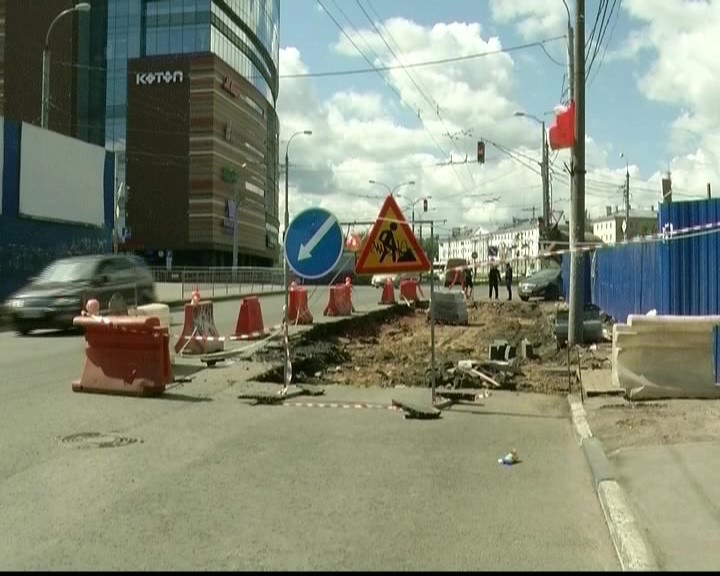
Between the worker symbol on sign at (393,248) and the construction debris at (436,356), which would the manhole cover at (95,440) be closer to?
the worker symbol on sign at (393,248)

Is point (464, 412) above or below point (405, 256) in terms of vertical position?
below

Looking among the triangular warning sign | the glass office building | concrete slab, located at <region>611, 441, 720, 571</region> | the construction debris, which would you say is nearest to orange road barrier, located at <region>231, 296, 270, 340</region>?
the construction debris

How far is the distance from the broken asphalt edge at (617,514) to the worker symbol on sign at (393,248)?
3286mm

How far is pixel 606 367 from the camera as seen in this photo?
45.8ft

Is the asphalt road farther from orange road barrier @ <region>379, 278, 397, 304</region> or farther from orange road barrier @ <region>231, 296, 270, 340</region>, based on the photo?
orange road barrier @ <region>379, 278, 397, 304</region>

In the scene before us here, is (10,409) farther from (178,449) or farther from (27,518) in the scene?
(27,518)

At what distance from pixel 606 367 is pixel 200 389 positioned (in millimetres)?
6201

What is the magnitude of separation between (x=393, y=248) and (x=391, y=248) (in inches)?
1.0

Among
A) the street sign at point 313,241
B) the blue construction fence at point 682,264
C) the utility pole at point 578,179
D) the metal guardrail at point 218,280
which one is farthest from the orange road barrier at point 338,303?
the street sign at point 313,241

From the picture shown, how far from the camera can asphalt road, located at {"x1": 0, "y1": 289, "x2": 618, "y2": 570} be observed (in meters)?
5.33

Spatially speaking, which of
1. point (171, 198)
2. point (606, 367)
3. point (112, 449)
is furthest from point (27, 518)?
point (171, 198)

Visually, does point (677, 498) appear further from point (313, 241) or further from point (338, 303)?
point (338, 303)

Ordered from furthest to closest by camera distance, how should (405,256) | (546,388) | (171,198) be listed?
(171,198) < (546,388) < (405,256)

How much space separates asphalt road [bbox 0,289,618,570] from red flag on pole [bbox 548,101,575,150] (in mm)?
6678
